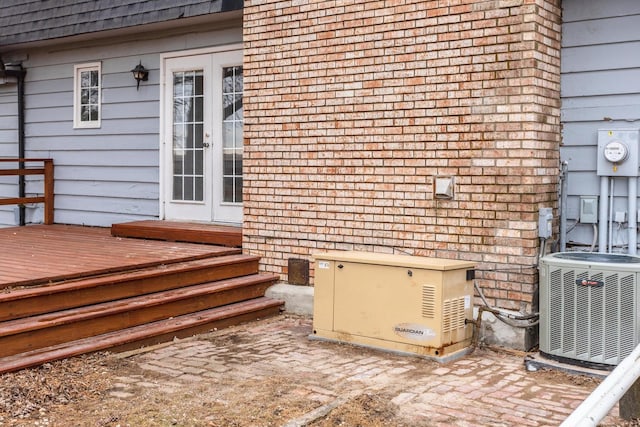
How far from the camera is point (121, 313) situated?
569 cm

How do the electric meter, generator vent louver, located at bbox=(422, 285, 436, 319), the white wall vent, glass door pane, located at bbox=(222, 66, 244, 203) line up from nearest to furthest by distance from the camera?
the white wall vent, generator vent louver, located at bbox=(422, 285, 436, 319), the electric meter, glass door pane, located at bbox=(222, 66, 244, 203)

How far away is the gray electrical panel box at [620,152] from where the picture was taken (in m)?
5.50

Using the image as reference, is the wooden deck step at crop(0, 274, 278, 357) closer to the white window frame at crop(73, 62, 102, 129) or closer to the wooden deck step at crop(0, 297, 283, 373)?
the wooden deck step at crop(0, 297, 283, 373)

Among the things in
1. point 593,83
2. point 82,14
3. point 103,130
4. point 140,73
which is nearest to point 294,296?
point 593,83

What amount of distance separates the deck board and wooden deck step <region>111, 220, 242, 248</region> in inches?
4.4

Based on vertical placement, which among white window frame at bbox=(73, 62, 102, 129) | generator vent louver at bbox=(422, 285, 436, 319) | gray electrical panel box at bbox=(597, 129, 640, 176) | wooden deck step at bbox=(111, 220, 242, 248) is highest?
white window frame at bbox=(73, 62, 102, 129)

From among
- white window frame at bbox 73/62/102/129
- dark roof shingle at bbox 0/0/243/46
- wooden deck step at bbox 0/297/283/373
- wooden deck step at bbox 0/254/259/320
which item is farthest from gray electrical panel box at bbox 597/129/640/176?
white window frame at bbox 73/62/102/129

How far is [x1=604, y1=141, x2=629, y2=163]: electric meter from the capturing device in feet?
18.0

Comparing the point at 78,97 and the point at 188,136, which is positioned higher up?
the point at 78,97

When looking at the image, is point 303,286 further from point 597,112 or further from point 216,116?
point 597,112

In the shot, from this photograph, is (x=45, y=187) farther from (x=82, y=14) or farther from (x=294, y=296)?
(x=294, y=296)

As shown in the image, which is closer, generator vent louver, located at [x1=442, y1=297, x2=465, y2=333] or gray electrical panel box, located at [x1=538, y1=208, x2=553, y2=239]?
generator vent louver, located at [x1=442, y1=297, x2=465, y2=333]

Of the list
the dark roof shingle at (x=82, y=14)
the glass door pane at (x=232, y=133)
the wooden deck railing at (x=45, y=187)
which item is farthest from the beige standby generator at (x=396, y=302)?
the wooden deck railing at (x=45, y=187)

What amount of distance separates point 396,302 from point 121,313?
2097 mm
